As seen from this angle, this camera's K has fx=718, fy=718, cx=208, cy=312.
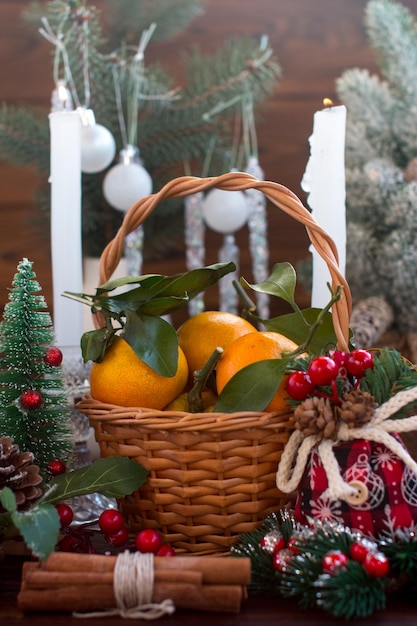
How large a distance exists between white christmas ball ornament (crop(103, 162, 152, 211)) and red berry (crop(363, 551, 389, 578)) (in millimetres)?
718

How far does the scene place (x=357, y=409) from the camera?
0.46 metres

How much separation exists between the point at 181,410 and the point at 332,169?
0.25 metres

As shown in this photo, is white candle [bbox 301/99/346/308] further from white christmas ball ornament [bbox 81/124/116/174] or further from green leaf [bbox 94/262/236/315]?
white christmas ball ornament [bbox 81/124/116/174]

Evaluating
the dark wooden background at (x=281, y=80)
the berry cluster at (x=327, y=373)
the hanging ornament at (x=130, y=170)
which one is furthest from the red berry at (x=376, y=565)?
the dark wooden background at (x=281, y=80)

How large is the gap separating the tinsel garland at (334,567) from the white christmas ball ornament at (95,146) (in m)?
0.64

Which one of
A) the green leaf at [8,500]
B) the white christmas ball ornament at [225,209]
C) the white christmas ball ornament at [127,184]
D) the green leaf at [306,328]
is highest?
the white christmas ball ornament at [127,184]

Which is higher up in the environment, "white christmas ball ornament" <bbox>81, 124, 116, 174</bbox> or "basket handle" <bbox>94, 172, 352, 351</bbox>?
"white christmas ball ornament" <bbox>81, 124, 116, 174</bbox>

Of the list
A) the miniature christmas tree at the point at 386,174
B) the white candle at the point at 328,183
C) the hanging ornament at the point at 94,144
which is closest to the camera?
the white candle at the point at 328,183

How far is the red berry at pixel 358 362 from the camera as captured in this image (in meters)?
0.48

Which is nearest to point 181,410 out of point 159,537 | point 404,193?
point 159,537

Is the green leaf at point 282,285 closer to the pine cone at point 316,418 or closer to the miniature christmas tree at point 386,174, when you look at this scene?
the pine cone at point 316,418

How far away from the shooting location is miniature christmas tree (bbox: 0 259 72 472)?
0.55 m

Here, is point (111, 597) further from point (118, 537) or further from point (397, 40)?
point (397, 40)

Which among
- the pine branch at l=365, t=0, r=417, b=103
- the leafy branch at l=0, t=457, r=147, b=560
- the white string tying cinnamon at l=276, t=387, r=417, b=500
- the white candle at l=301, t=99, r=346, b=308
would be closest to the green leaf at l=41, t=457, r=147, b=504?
the leafy branch at l=0, t=457, r=147, b=560
